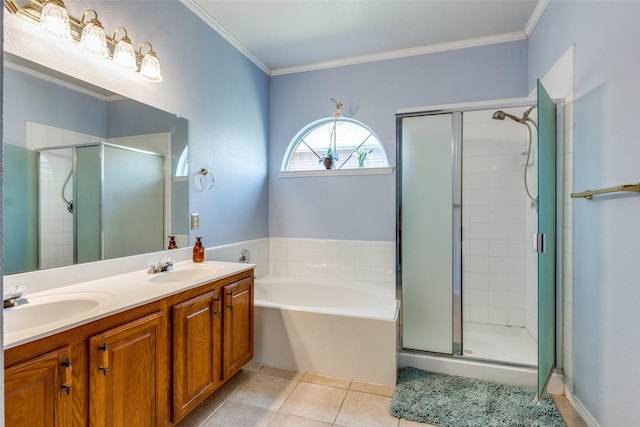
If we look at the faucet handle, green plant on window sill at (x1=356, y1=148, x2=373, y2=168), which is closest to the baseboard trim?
green plant on window sill at (x1=356, y1=148, x2=373, y2=168)

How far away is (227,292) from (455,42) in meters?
2.86

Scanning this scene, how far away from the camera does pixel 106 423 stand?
1.25m

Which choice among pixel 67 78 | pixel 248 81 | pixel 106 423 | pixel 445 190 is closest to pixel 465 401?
pixel 445 190

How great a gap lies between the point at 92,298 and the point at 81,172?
67cm

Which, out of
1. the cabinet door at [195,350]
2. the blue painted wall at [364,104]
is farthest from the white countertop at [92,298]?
the blue painted wall at [364,104]

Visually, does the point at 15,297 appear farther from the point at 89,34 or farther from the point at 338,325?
the point at 338,325

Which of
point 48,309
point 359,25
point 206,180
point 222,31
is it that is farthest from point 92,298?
point 359,25

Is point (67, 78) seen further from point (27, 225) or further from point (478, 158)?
point (478, 158)

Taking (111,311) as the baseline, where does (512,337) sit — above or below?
below

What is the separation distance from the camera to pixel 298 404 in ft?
6.42

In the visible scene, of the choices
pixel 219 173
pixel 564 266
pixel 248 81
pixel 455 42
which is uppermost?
pixel 455 42

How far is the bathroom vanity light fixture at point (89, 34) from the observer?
4.71ft

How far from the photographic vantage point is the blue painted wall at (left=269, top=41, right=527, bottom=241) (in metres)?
2.86

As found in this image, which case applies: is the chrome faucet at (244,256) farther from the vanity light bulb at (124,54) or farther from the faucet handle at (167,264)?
the vanity light bulb at (124,54)
